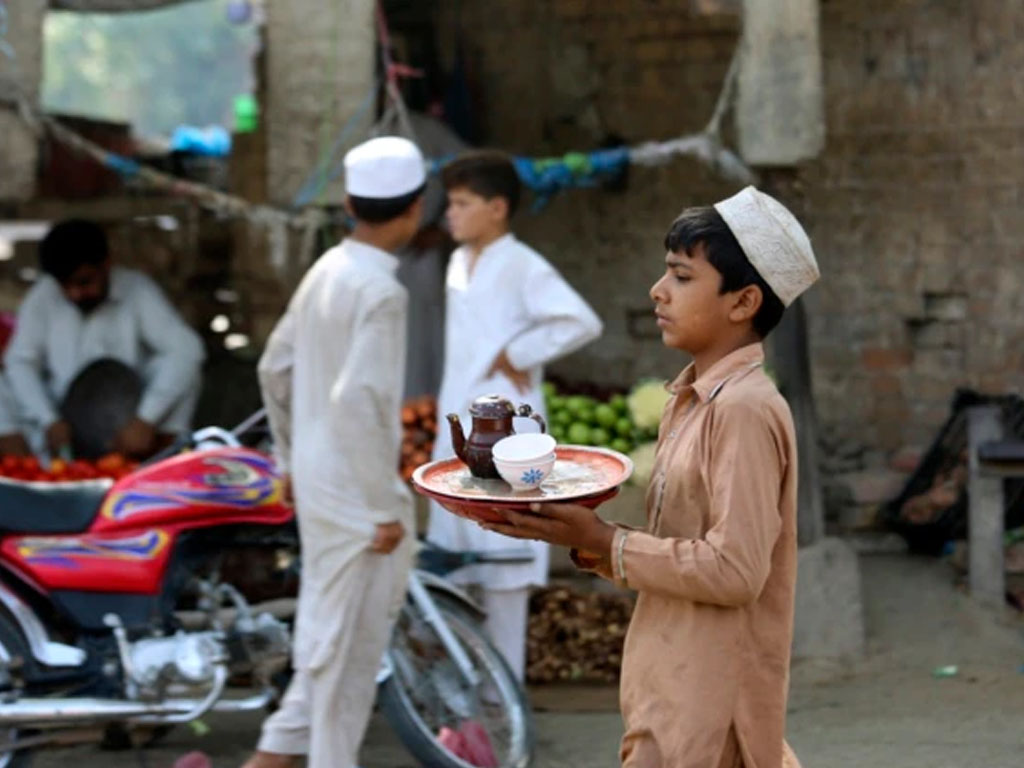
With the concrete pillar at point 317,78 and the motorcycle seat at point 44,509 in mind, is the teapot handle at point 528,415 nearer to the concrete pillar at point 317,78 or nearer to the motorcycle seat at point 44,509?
the motorcycle seat at point 44,509

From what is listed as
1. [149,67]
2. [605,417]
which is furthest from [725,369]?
[149,67]

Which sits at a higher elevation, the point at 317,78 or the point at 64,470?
the point at 317,78

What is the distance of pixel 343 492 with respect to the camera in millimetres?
4898

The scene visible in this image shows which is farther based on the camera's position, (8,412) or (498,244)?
(8,412)

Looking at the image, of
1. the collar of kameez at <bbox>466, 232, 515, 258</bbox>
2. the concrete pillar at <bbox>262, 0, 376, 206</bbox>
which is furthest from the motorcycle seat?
the concrete pillar at <bbox>262, 0, 376, 206</bbox>

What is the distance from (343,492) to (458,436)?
1.79m

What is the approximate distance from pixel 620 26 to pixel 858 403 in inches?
84.5

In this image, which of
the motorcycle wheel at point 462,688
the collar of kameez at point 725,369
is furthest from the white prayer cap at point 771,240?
the motorcycle wheel at point 462,688

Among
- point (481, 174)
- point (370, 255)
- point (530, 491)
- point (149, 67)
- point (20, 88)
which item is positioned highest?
point (149, 67)

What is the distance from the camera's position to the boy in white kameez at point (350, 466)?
4.89 meters

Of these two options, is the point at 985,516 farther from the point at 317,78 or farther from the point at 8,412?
the point at 8,412

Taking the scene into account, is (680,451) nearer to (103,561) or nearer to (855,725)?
(103,561)

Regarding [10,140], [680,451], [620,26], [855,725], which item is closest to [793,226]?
[680,451]

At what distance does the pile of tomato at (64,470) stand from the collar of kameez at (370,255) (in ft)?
6.04
